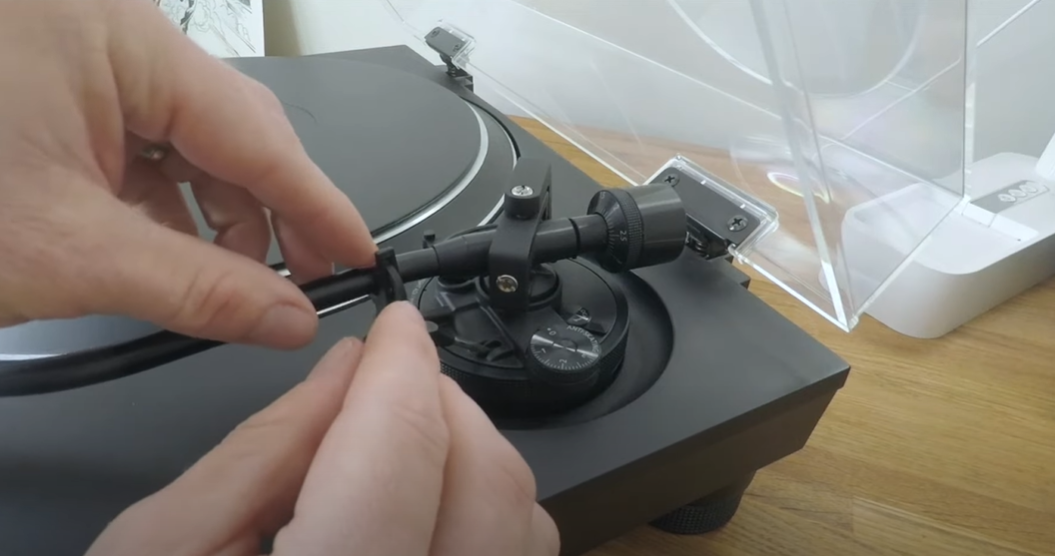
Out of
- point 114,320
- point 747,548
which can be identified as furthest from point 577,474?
point 114,320

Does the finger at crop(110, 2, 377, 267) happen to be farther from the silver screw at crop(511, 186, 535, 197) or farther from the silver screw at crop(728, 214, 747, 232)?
the silver screw at crop(728, 214, 747, 232)

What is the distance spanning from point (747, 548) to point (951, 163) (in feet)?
1.20

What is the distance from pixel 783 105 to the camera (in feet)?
1.75

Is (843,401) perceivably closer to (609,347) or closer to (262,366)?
(609,347)

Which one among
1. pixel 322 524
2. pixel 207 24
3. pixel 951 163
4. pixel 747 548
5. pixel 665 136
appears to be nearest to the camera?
pixel 322 524

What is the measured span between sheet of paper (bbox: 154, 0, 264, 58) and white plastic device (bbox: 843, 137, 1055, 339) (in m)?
1.21

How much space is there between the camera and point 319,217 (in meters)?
0.43

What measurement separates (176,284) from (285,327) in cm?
6

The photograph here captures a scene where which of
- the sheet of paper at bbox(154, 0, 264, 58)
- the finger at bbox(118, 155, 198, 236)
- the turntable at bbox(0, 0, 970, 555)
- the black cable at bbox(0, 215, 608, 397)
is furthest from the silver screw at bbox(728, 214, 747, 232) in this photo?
the sheet of paper at bbox(154, 0, 264, 58)

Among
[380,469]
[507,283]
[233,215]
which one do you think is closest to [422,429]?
[380,469]

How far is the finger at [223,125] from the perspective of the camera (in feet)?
1.19

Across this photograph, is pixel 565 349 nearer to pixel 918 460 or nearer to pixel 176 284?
pixel 176 284

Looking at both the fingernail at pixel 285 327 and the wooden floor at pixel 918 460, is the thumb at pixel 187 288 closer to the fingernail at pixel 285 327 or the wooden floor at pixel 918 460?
the fingernail at pixel 285 327

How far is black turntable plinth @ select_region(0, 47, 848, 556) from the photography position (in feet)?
1.27
